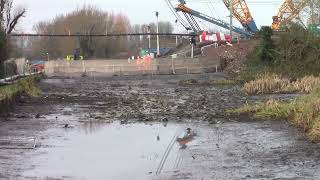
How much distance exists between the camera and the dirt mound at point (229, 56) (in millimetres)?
54956

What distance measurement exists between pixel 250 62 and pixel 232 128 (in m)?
34.7

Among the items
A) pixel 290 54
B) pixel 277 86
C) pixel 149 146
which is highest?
pixel 290 54

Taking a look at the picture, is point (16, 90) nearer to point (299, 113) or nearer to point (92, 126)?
point (92, 126)

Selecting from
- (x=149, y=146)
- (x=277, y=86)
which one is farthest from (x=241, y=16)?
(x=149, y=146)

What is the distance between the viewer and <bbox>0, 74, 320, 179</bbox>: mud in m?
10.7

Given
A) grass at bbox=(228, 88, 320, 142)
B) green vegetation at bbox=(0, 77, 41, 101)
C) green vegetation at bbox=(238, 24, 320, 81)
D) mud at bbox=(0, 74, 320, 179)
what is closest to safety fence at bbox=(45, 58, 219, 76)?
green vegetation at bbox=(238, 24, 320, 81)

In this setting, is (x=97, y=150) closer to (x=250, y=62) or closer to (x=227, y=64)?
(x=250, y=62)

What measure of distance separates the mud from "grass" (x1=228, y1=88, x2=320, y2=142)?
34 cm

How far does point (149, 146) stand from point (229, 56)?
44447mm

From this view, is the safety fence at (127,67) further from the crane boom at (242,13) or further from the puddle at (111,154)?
the puddle at (111,154)

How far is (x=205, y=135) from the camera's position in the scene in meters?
15.9

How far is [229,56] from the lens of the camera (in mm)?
57750

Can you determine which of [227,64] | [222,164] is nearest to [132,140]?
[222,164]

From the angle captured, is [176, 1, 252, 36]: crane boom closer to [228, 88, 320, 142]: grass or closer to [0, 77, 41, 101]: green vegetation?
[0, 77, 41, 101]: green vegetation
